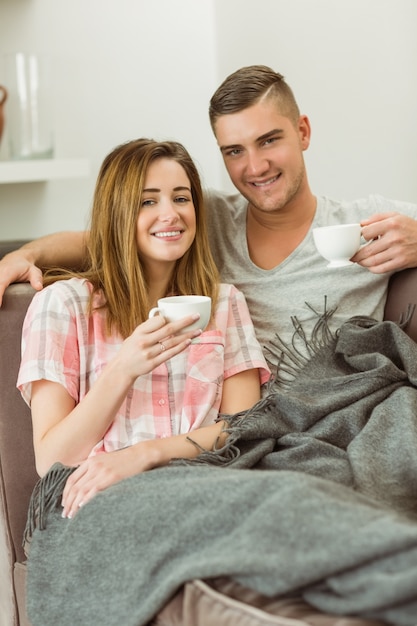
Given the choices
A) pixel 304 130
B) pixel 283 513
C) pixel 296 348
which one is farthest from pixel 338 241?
pixel 283 513

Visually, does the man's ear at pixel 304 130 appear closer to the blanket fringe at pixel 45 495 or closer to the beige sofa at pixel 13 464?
the beige sofa at pixel 13 464

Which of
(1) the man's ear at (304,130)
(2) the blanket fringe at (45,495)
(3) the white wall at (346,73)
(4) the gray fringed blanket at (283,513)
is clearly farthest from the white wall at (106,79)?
(2) the blanket fringe at (45,495)

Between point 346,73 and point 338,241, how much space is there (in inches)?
45.0

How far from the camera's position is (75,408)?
1644 mm

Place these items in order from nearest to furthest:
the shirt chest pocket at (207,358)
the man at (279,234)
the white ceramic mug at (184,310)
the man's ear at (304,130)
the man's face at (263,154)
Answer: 1. the white ceramic mug at (184,310)
2. the shirt chest pocket at (207,358)
3. the man at (279,234)
4. the man's face at (263,154)
5. the man's ear at (304,130)

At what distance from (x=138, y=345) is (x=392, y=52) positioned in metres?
1.60

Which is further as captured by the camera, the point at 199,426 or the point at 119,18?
the point at 119,18

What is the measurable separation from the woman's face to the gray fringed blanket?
1.11 feet

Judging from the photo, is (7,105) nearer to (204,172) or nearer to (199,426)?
(204,172)

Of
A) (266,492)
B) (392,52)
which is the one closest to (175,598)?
(266,492)

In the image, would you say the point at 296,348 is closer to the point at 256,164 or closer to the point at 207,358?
the point at 207,358

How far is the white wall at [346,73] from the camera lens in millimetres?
2662

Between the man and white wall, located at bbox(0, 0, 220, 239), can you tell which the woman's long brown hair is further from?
white wall, located at bbox(0, 0, 220, 239)

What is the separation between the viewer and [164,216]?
1814mm
